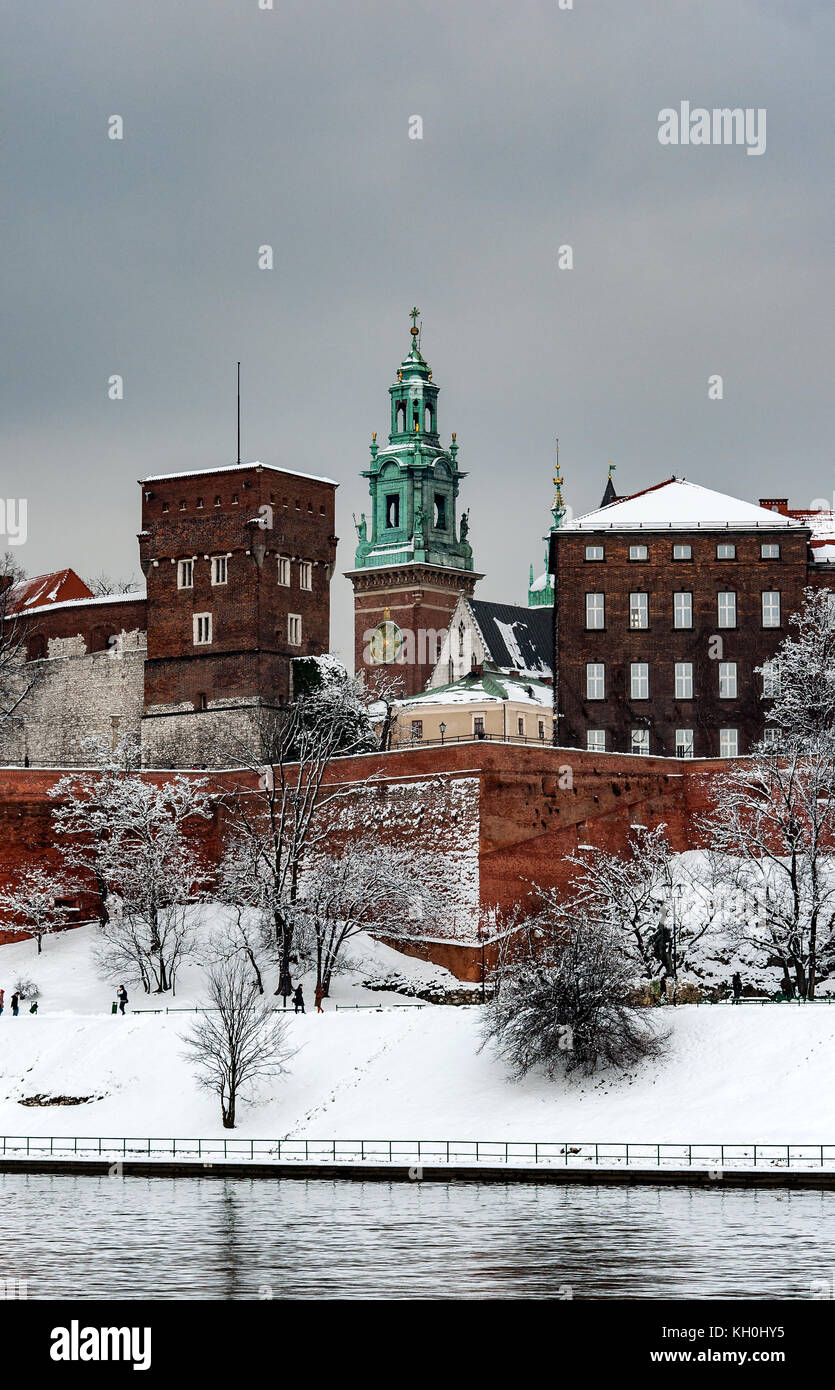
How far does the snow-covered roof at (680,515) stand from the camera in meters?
88.4

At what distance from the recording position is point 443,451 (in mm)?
136875

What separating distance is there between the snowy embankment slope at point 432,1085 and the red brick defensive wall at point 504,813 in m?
10.5

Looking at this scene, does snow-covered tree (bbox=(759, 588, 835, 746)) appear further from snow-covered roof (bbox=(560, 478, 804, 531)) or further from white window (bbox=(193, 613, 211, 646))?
white window (bbox=(193, 613, 211, 646))

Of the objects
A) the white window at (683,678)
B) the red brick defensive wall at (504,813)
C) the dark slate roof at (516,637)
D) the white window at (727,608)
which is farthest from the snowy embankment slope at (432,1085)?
the dark slate roof at (516,637)

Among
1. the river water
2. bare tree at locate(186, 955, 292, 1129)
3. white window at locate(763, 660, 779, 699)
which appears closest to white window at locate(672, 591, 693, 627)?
white window at locate(763, 660, 779, 699)

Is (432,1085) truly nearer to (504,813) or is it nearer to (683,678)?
(504,813)

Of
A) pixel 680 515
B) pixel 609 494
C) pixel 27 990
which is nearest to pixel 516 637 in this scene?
pixel 609 494

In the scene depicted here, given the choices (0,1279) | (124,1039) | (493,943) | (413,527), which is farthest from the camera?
(413,527)

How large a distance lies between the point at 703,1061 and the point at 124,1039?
16557mm

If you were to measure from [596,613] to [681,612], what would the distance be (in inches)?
118

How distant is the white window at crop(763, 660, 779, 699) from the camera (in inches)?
3359
